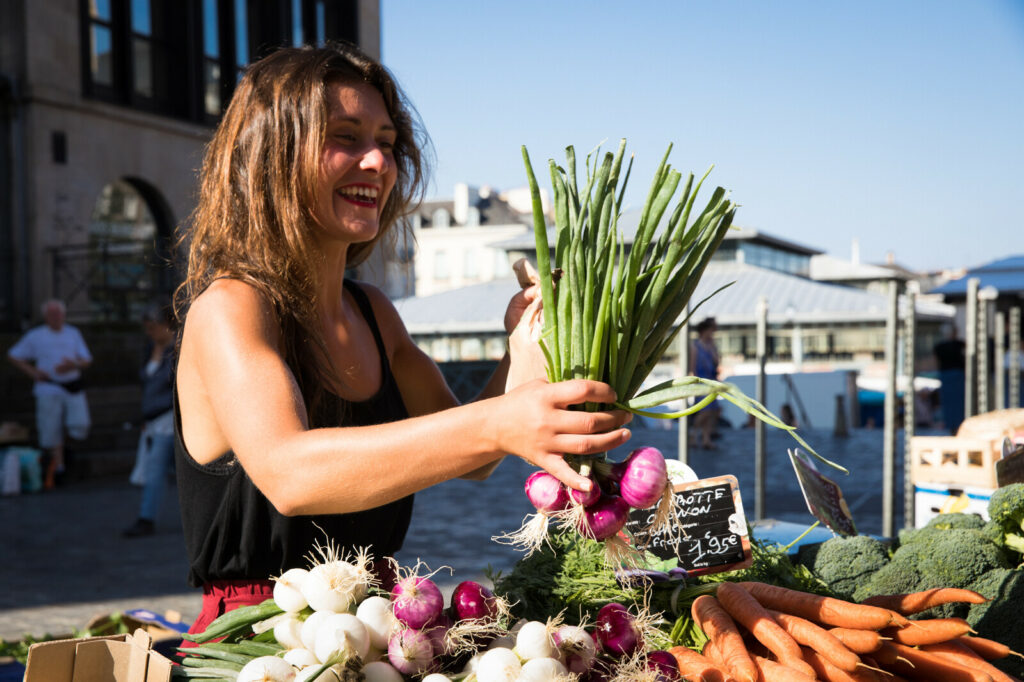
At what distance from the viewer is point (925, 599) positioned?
204 cm

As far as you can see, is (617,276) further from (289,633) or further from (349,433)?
(289,633)

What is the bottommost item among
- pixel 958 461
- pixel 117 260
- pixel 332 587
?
pixel 958 461

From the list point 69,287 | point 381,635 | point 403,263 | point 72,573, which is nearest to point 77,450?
point 69,287

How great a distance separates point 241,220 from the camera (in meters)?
1.78

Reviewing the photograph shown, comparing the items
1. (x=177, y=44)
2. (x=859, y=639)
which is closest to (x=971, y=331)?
(x=859, y=639)

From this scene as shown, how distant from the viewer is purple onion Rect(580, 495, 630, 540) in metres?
1.50

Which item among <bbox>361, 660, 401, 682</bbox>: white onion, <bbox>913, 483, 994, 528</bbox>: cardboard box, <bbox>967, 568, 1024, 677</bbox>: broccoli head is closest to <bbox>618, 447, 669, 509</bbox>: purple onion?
<bbox>361, 660, 401, 682</bbox>: white onion

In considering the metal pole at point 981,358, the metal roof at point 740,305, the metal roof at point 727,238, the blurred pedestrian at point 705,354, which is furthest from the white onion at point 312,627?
the metal roof at point 727,238

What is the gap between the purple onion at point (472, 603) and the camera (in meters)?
1.57

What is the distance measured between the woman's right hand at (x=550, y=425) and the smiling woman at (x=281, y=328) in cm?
14

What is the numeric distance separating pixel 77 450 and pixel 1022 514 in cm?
1147

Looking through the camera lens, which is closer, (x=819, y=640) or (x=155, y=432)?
(x=819, y=640)

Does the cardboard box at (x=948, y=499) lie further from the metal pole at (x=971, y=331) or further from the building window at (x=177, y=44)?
the building window at (x=177, y=44)

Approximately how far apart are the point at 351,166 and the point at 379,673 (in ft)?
3.04
